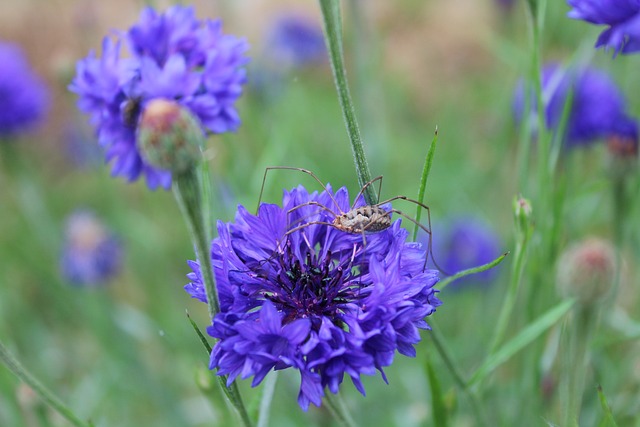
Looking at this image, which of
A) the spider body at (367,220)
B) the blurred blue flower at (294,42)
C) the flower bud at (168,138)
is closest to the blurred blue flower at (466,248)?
the spider body at (367,220)

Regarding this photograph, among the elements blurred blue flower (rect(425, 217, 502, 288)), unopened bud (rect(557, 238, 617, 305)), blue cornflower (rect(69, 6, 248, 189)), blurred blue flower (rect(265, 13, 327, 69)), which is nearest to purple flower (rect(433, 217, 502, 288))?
blurred blue flower (rect(425, 217, 502, 288))

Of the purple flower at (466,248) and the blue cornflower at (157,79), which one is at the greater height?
the blue cornflower at (157,79)

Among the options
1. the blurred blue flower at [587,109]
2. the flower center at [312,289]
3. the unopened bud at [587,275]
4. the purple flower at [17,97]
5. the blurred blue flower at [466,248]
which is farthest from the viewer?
the purple flower at [17,97]

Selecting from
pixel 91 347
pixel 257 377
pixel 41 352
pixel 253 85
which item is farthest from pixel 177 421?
pixel 257 377

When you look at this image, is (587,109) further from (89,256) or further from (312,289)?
(89,256)

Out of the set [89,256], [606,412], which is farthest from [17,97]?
[606,412]

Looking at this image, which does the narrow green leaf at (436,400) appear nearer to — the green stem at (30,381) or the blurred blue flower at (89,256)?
the green stem at (30,381)

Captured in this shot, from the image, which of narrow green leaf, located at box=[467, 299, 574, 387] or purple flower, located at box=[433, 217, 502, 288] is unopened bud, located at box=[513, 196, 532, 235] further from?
purple flower, located at box=[433, 217, 502, 288]
